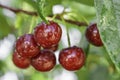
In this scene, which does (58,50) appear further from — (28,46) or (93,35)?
(28,46)

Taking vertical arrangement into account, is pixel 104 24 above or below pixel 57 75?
above

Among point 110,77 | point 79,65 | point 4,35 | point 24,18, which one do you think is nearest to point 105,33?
point 79,65

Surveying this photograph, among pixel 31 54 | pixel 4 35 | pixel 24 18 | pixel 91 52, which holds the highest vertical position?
pixel 31 54

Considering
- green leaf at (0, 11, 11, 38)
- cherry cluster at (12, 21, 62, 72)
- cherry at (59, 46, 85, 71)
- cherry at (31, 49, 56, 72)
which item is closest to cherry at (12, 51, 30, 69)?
cherry cluster at (12, 21, 62, 72)

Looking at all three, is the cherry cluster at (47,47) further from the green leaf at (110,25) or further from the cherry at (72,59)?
the green leaf at (110,25)

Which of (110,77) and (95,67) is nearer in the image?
(110,77)

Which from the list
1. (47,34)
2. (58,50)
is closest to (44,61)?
(47,34)

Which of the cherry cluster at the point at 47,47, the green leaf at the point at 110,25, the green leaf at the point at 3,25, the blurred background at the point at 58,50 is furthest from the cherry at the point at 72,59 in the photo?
the green leaf at the point at 3,25

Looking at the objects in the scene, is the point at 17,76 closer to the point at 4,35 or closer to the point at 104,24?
the point at 4,35
